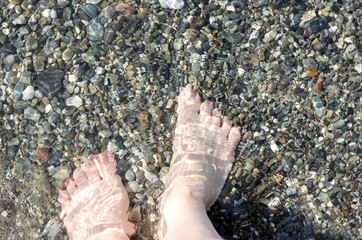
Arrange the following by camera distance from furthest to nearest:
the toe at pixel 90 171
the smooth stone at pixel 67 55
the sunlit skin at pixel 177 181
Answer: the smooth stone at pixel 67 55
the toe at pixel 90 171
the sunlit skin at pixel 177 181

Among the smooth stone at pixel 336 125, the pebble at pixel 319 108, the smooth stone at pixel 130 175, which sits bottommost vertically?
the smooth stone at pixel 130 175

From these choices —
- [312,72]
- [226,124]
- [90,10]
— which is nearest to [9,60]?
[90,10]

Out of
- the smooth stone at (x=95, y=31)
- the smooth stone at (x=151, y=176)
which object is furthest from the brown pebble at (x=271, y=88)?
the smooth stone at (x=95, y=31)

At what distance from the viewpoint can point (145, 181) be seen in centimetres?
380

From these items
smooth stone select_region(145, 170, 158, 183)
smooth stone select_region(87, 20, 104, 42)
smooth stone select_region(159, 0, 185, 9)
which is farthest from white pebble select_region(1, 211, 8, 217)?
smooth stone select_region(159, 0, 185, 9)

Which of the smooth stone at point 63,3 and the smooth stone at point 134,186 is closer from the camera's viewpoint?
the smooth stone at point 134,186

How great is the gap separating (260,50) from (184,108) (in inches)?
23.2

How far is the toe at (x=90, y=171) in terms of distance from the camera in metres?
3.83

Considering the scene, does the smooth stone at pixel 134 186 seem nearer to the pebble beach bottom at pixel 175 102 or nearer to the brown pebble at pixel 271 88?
the pebble beach bottom at pixel 175 102

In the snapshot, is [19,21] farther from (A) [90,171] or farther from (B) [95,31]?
(A) [90,171]

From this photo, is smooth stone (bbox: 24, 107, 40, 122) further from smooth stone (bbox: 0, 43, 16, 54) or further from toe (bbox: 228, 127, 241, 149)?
toe (bbox: 228, 127, 241, 149)

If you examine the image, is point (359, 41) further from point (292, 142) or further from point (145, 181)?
point (145, 181)

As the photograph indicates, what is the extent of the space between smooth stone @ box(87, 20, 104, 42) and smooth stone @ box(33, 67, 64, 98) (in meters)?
0.29

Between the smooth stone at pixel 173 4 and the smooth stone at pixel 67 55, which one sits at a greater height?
the smooth stone at pixel 173 4
